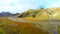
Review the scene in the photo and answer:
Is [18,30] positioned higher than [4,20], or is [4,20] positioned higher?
[4,20]

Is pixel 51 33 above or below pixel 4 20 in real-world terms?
below

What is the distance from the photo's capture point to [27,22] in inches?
82.0

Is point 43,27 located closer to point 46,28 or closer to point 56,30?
point 46,28

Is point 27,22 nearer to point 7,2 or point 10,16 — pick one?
point 10,16

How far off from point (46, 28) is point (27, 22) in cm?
26

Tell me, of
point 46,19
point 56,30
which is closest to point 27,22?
point 46,19

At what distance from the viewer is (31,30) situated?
2.08m

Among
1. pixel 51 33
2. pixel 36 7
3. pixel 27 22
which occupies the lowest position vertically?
pixel 51 33

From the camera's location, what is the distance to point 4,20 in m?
2.09

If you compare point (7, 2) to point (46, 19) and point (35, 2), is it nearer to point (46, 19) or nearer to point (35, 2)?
point (35, 2)

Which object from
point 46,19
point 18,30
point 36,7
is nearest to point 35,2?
point 36,7

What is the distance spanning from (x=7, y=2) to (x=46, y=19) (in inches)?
22.3

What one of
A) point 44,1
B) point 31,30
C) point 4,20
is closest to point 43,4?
point 44,1

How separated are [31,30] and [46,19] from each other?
0.24 metres
